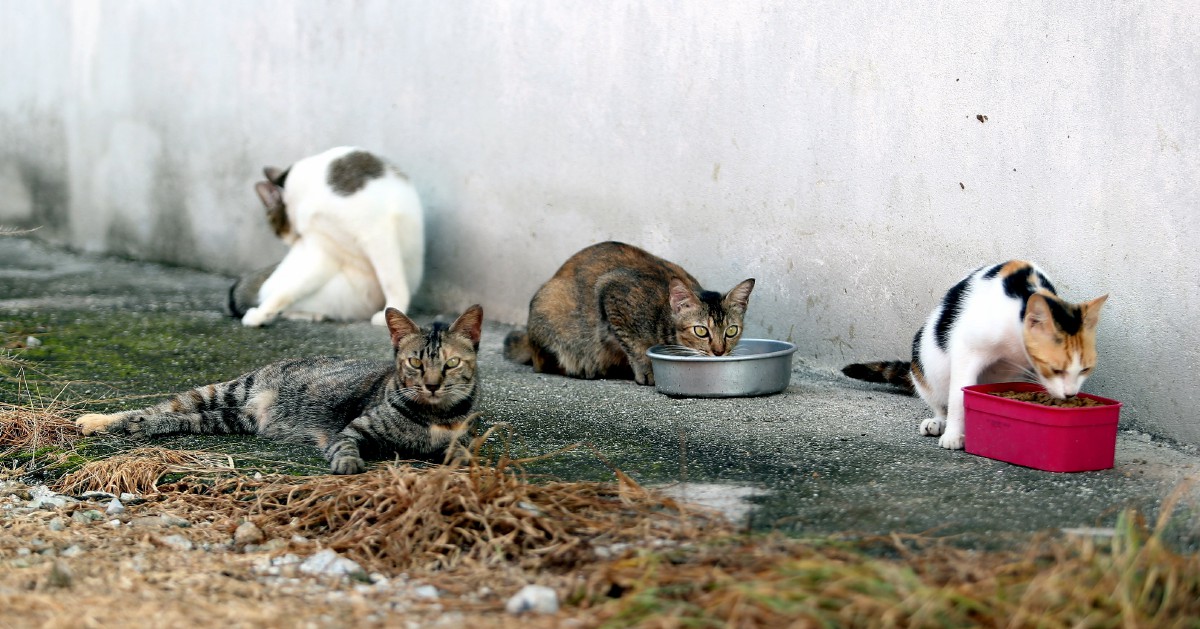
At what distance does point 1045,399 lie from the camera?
12.9 feet

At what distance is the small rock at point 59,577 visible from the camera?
2760 mm

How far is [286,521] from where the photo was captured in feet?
10.9

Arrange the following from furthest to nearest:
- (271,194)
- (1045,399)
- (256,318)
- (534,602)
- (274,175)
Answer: (274,175) < (271,194) < (256,318) < (1045,399) < (534,602)

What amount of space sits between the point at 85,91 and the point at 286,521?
743 centimetres

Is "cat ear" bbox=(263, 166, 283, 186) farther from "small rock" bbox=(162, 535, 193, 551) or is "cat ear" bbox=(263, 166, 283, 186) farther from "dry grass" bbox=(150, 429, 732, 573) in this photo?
"small rock" bbox=(162, 535, 193, 551)

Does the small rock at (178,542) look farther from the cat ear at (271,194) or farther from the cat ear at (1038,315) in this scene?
the cat ear at (271,194)

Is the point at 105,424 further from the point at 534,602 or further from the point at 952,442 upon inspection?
the point at 952,442

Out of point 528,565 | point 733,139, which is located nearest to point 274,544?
point 528,565

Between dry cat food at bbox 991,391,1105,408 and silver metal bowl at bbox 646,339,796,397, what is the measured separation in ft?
3.58

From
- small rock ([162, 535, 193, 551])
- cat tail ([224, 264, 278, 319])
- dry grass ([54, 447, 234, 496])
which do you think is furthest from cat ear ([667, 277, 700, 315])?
cat tail ([224, 264, 278, 319])

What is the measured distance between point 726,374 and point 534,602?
8.03 feet

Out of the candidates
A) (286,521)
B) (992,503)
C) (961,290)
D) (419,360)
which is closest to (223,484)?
(286,521)

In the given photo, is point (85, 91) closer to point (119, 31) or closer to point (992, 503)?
point (119, 31)

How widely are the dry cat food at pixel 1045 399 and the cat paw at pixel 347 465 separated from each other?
2.08 meters
